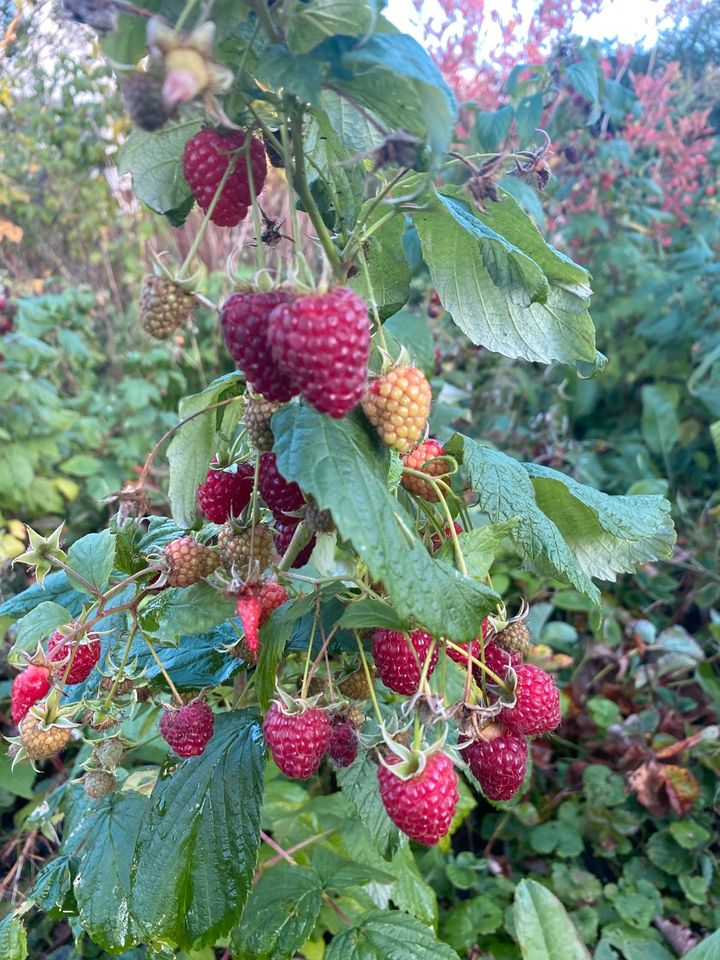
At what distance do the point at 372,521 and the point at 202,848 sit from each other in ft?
1.84

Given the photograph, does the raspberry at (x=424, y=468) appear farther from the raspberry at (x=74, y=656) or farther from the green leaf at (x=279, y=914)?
the green leaf at (x=279, y=914)

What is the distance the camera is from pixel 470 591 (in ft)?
1.97

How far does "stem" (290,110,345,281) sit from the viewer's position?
58cm

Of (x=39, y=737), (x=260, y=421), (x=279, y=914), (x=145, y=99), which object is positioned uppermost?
(x=145, y=99)

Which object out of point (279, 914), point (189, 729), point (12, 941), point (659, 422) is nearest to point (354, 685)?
point (189, 729)

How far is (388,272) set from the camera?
839 mm

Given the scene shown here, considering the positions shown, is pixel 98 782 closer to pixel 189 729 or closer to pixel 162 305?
pixel 189 729

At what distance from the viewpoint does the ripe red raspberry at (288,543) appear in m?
0.77

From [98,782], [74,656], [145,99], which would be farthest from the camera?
[98,782]

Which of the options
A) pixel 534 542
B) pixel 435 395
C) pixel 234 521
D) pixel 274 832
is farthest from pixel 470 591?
pixel 435 395

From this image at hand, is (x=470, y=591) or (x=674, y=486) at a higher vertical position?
(x=470, y=591)

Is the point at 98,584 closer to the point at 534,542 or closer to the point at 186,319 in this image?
the point at 186,319

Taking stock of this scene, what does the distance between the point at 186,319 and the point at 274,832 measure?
1044mm

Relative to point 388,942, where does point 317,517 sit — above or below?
above
